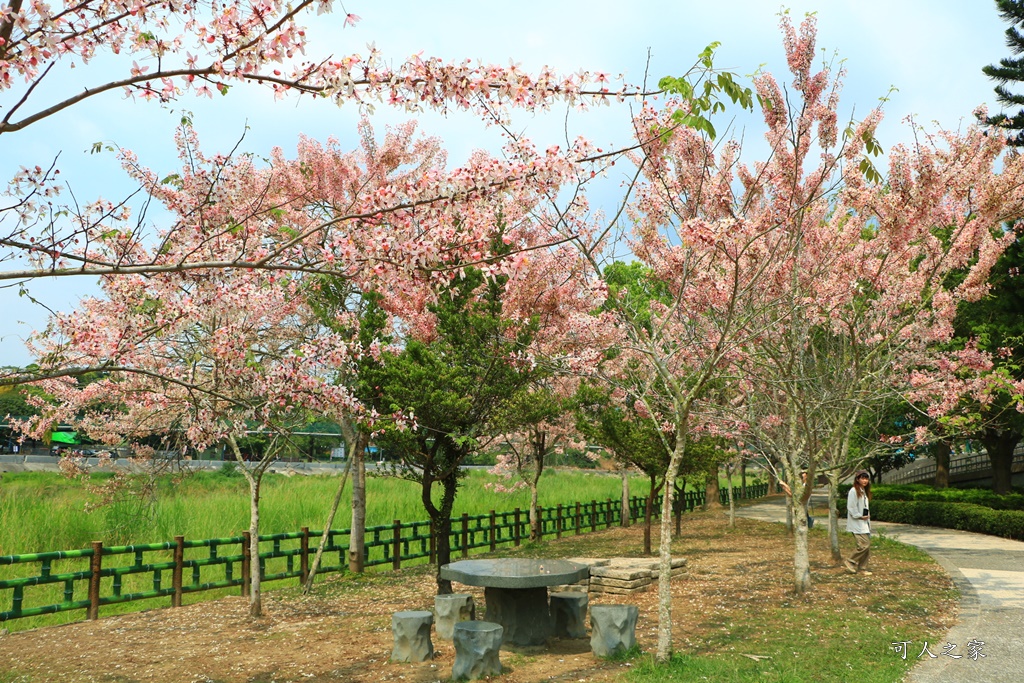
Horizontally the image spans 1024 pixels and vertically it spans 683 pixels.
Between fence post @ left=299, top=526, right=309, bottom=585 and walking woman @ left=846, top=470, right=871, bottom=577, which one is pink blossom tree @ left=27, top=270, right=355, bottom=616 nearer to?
fence post @ left=299, top=526, right=309, bottom=585

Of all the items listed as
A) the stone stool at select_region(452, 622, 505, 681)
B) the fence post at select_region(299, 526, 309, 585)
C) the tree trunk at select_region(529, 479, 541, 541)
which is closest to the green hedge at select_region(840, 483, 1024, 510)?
the tree trunk at select_region(529, 479, 541, 541)

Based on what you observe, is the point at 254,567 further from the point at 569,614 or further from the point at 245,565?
the point at 569,614

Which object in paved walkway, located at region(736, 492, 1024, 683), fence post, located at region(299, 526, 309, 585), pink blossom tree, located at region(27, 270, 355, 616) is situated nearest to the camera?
pink blossom tree, located at region(27, 270, 355, 616)

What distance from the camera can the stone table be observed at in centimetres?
787

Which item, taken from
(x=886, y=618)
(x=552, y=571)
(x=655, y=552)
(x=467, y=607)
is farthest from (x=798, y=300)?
(x=655, y=552)

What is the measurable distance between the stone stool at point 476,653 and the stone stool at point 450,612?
1.66 m

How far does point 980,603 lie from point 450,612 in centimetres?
743

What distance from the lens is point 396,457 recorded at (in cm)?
1326

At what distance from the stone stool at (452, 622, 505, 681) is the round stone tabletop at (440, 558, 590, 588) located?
0.93m

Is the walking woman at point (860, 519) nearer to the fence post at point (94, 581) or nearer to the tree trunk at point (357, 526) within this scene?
the tree trunk at point (357, 526)

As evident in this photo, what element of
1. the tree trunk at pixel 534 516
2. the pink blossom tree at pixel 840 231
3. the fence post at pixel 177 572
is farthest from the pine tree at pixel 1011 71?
the fence post at pixel 177 572

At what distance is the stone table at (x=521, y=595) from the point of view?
7867 mm

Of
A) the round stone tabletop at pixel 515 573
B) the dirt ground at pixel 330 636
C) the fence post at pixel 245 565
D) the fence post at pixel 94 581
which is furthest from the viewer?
the fence post at pixel 245 565
